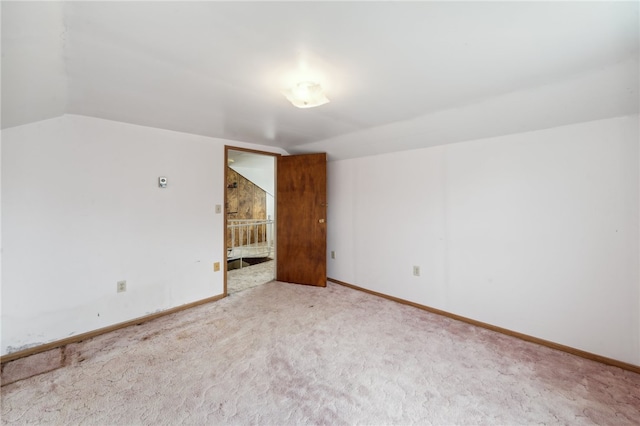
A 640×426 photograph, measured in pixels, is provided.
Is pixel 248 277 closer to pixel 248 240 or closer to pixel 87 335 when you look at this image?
pixel 248 240

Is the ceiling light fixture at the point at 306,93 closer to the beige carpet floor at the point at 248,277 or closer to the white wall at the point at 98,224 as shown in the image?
the white wall at the point at 98,224

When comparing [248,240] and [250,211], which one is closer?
[248,240]

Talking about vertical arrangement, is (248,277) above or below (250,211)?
below

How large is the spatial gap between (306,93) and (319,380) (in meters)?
1.87

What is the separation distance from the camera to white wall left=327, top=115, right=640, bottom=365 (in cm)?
189

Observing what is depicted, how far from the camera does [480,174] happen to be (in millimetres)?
2510

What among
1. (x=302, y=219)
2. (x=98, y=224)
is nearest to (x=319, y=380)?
(x=302, y=219)

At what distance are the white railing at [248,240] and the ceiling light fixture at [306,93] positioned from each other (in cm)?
383

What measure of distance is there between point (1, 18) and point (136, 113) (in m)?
1.30

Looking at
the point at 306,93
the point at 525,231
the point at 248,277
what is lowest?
the point at 248,277

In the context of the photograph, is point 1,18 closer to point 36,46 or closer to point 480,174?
point 36,46

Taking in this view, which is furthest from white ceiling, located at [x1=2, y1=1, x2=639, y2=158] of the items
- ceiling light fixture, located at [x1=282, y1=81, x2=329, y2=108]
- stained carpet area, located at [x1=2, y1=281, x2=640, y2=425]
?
stained carpet area, located at [x1=2, y1=281, x2=640, y2=425]

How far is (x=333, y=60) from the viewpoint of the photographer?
1.38 m

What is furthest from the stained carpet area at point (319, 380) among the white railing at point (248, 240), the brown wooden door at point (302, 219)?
the white railing at point (248, 240)
